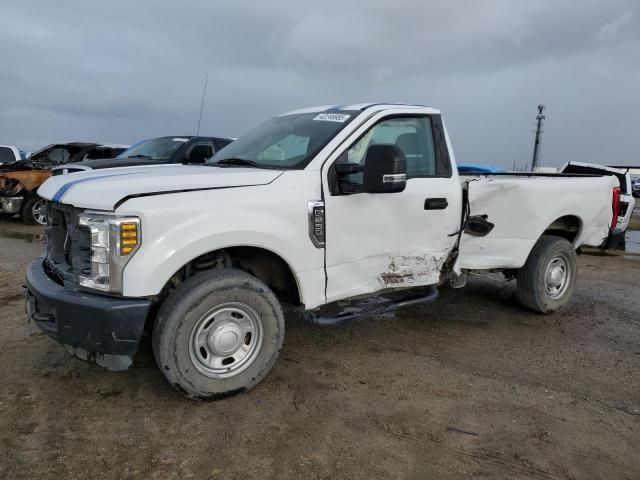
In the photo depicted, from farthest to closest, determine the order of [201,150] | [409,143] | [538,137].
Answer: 1. [538,137]
2. [201,150]
3. [409,143]

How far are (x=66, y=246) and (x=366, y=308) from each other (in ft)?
7.38

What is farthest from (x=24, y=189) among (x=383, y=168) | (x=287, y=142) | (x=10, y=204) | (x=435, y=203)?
(x=383, y=168)

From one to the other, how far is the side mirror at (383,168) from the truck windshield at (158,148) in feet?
21.9

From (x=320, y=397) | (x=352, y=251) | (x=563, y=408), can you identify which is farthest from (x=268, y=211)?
(x=563, y=408)

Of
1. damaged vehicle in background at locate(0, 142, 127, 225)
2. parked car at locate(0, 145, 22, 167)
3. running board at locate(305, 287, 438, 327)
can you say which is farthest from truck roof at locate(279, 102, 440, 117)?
parked car at locate(0, 145, 22, 167)

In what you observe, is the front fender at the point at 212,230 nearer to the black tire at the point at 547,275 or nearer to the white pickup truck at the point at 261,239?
the white pickup truck at the point at 261,239

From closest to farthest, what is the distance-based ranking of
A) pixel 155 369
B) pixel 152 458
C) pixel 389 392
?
pixel 152 458 → pixel 389 392 → pixel 155 369

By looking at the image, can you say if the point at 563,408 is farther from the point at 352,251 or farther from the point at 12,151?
the point at 12,151

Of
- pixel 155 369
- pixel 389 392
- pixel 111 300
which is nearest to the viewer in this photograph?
pixel 111 300

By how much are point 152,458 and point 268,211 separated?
158 centimetres

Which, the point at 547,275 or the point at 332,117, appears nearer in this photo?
the point at 332,117

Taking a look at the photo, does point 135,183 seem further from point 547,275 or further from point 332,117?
point 547,275

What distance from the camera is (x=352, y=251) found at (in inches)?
151

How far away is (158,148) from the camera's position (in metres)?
9.90
